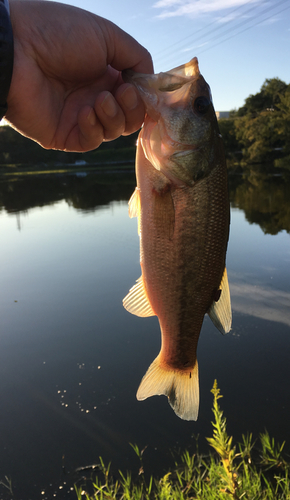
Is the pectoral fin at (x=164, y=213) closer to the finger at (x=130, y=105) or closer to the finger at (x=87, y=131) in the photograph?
the finger at (x=130, y=105)

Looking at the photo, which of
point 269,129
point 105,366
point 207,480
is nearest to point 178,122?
point 207,480

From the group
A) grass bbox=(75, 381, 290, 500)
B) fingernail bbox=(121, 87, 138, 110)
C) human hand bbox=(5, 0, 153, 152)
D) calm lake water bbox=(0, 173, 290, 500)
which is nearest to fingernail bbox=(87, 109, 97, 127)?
human hand bbox=(5, 0, 153, 152)

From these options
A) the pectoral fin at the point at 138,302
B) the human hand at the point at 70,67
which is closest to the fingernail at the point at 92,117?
the human hand at the point at 70,67

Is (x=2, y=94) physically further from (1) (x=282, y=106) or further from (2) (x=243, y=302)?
(1) (x=282, y=106)

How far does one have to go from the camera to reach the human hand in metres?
2.29

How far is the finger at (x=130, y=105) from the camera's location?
88.5 inches

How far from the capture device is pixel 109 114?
2.36m

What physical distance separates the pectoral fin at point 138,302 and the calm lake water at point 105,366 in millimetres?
3372

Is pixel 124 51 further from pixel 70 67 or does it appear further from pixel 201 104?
pixel 201 104

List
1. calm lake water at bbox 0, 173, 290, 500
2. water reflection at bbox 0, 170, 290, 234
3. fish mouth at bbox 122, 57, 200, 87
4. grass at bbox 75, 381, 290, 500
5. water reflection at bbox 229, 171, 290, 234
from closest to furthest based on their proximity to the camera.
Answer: fish mouth at bbox 122, 57, 200, 87, grass at bbox 75, 381, 290, 500, calm lake water at bbox 0, 173, 290, 500, water reflection at bbox 229, 171, 290, 234, water reflection at bbox 0, 170, 290, 234

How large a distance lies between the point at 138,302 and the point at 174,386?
563 millimetres

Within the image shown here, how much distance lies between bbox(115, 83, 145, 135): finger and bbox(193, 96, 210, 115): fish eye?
0.42 m

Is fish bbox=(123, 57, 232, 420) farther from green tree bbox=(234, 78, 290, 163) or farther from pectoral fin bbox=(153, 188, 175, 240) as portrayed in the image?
green tree bbox=(234, 78, 290, 163)

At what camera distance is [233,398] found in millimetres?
5875
